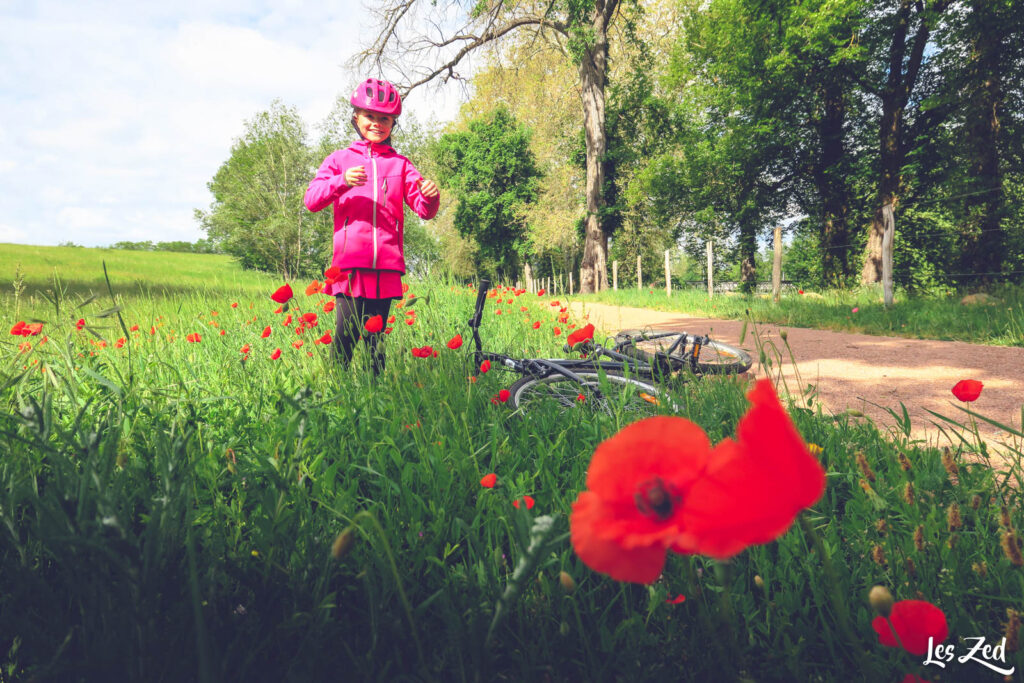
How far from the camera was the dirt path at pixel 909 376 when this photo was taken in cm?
269

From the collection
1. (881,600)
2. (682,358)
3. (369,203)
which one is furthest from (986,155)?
(881,600)

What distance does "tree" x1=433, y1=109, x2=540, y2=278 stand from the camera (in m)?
28.0

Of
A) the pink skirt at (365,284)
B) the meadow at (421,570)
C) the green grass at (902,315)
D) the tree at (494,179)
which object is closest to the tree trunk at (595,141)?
the green grass at (902,315)

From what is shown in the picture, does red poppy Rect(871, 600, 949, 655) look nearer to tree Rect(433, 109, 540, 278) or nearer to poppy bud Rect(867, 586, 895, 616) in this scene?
poppy bud Rect(867, 586, 895, 616)

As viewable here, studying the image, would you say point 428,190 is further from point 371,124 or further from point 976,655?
point 976,655

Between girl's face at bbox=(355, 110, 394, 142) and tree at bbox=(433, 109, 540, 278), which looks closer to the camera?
girl's face at bbox=(355, 110, 394, 142)

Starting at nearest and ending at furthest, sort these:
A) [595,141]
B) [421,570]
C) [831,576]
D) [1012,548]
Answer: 1. [831,576]
2. [1012,548]
3. [421,570]
4. [595,141]

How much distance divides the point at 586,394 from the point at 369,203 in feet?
5.58

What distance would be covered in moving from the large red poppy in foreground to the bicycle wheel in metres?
1.51

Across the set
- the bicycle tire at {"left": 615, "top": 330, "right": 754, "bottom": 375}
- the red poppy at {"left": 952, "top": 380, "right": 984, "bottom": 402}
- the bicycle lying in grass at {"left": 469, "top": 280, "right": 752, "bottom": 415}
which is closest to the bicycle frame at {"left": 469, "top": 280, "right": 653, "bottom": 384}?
the bicycle lying in grass at {"left": 469, "top": 280, "right": 752, "bottom": 415}

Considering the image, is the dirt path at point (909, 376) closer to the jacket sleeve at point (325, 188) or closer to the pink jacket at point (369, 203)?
the pink jacket at point (369, 203)

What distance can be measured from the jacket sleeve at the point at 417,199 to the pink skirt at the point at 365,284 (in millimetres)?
399

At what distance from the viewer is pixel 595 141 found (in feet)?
50.4

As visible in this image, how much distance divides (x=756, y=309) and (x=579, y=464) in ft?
26.0
